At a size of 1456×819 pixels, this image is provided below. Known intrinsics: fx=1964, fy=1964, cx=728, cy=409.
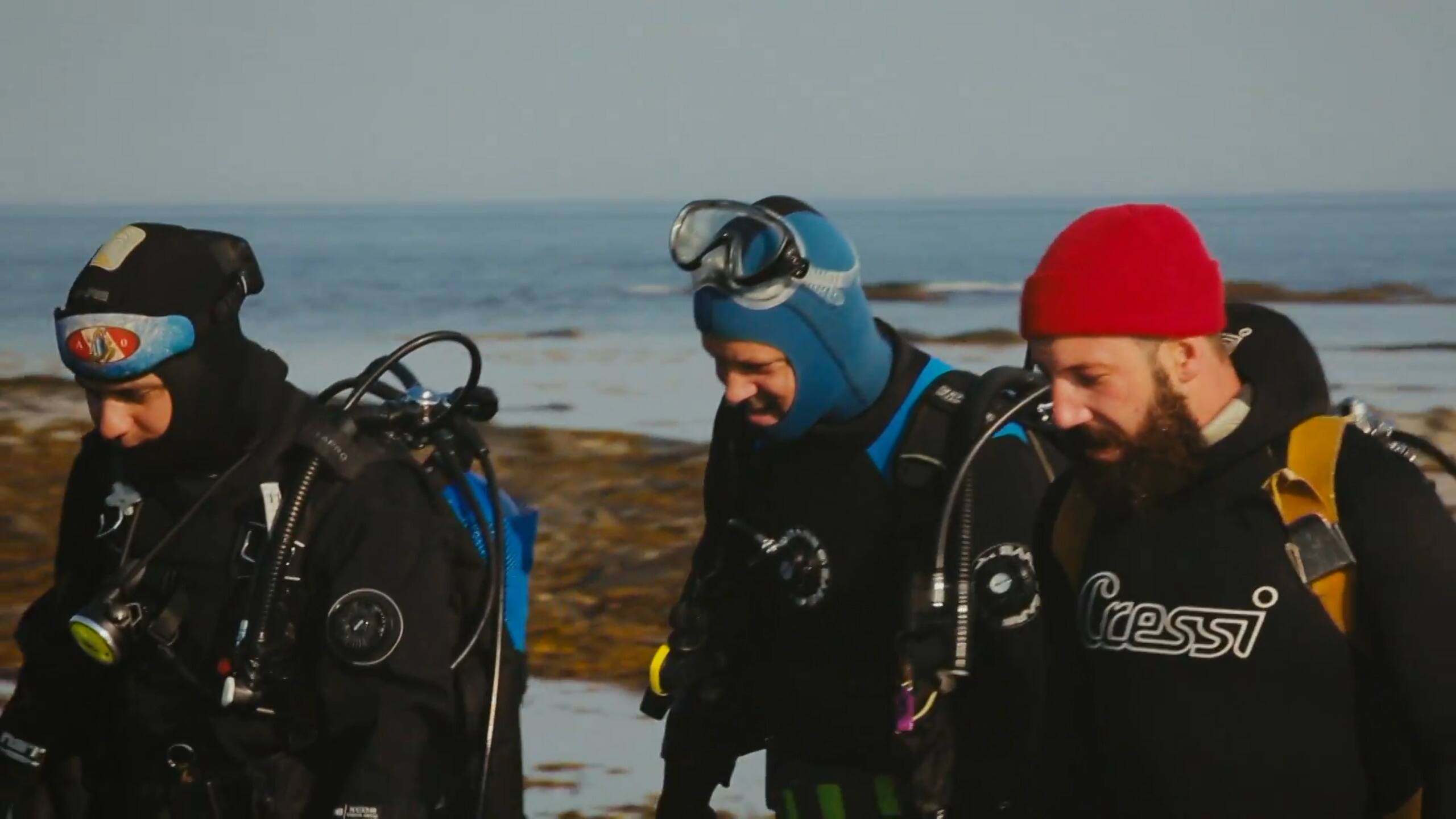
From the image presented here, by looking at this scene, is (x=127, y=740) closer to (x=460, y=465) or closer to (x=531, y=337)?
(x=460, y=465)

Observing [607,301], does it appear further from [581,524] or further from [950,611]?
[950,611]

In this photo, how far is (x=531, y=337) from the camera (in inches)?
858

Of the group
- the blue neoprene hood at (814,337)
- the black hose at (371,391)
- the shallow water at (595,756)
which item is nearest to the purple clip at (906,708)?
the blue neoprene hood at (814,337)

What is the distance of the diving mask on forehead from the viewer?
3.31 metres

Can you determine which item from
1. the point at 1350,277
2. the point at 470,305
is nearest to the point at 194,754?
the point at 470,305

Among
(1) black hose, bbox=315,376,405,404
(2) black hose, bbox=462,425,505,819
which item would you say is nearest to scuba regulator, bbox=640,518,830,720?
(2) black hose, bbox=462,425,505,819

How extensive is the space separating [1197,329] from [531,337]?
19515 millimetres

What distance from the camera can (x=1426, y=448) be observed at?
281 cm

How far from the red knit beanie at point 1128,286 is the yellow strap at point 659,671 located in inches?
46.6

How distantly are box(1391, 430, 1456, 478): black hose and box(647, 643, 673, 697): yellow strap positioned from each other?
1.34 metres

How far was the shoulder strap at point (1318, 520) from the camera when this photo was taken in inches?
92.7

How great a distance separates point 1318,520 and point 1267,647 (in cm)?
17

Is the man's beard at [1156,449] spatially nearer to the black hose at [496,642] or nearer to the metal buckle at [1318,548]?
the metal buckle at [1318,548]

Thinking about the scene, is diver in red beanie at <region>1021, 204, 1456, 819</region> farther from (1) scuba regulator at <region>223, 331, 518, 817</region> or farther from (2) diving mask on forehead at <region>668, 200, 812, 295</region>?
(1) scuba regulator at <region>223, 331, 518, 817</region>
